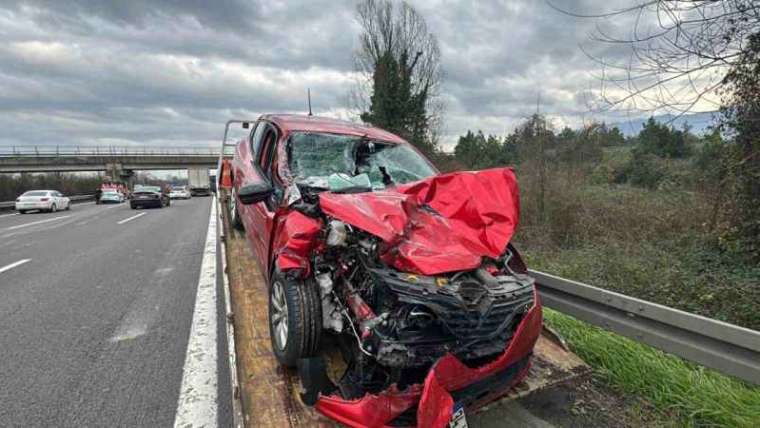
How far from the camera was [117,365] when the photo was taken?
10.0ft

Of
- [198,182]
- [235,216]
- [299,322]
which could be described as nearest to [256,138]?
[235,216]

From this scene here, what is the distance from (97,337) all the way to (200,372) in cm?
136

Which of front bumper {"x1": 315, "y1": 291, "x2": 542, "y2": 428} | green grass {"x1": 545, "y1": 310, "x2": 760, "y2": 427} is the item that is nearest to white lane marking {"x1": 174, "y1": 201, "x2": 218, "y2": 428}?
front bumper {"x1": 315, "y1": 291, "x2": 542, "y2": 428}

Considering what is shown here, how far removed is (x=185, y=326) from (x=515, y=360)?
318cm

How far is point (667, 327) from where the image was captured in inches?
86.7

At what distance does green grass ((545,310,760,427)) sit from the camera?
223cm

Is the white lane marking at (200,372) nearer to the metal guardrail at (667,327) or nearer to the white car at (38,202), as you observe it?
the metal guardrail at (667,327)

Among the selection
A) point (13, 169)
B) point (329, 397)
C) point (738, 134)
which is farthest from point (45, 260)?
point (13, 169)

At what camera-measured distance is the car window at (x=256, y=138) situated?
4.37m

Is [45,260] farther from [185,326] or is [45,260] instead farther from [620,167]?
[620,167]

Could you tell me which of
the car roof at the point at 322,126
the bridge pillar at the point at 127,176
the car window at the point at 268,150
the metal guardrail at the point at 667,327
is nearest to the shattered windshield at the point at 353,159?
the car roof at the point at 322,126

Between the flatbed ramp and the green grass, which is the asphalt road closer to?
the flatbed ramp

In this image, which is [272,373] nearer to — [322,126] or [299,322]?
[299,322]

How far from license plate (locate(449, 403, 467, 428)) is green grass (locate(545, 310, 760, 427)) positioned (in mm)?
1375
